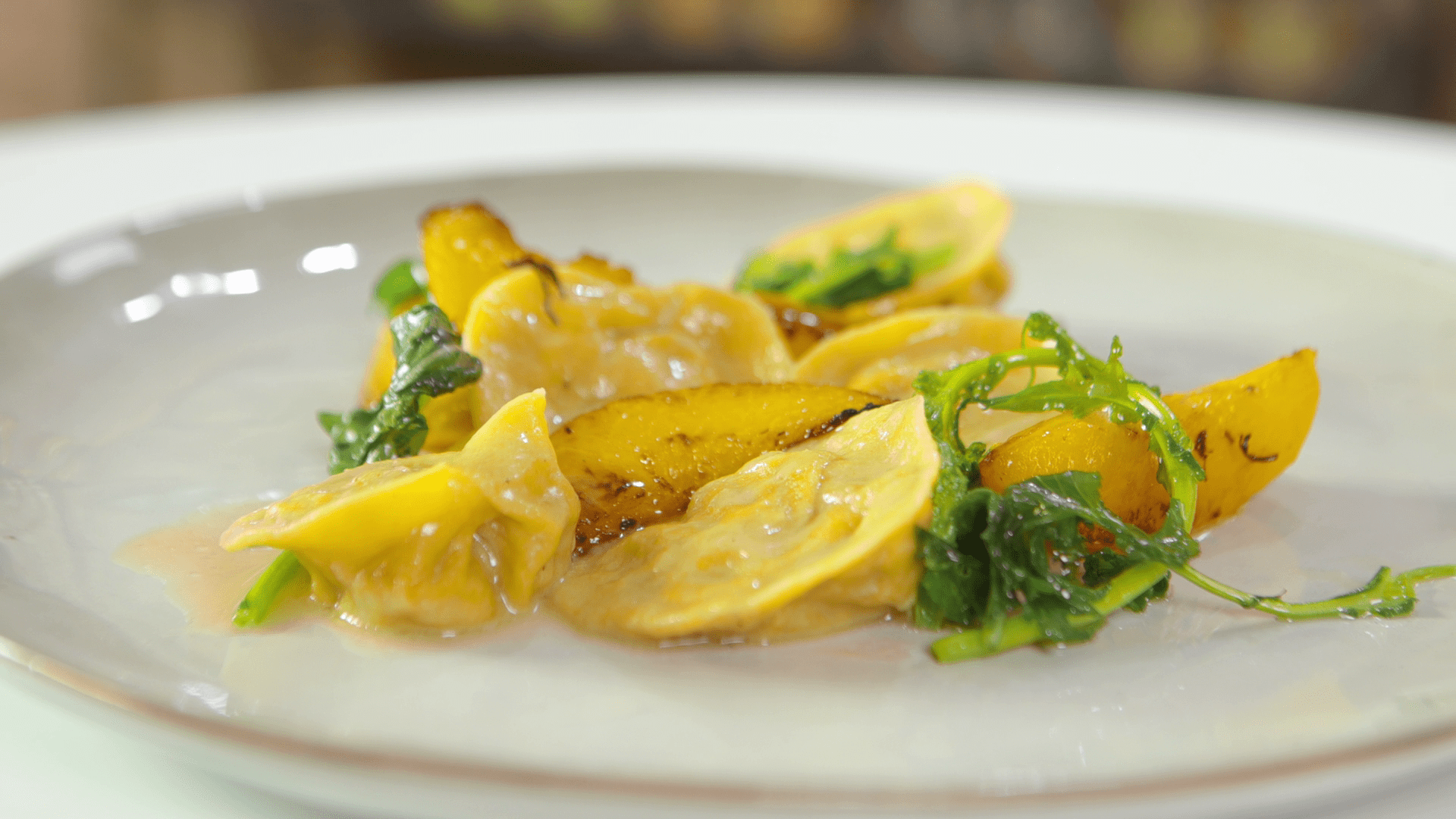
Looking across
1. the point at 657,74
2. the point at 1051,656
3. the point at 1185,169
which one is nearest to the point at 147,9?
the point at 657,74

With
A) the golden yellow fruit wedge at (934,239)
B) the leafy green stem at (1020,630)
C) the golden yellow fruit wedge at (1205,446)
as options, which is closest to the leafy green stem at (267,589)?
the leafy green stem at (1020,630)

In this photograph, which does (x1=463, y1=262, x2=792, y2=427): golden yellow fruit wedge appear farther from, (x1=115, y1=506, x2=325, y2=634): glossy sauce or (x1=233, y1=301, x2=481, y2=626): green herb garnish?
(x1=115, y1=506, x2=325, y2=634): glossy sauce

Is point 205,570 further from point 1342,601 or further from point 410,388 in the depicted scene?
point 1342,601

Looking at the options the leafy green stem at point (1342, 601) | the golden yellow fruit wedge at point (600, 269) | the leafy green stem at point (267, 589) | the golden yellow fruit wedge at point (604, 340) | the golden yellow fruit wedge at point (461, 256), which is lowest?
the leafy green stem at point (1342, 601)

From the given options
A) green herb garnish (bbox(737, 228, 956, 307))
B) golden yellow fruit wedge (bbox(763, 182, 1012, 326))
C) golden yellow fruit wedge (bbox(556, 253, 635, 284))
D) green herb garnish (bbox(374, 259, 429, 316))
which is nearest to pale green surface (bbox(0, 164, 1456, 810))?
green herb garnish (bbox(374, 259, 429, 316))

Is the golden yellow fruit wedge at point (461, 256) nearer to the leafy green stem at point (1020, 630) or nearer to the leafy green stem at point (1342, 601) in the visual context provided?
the leafy green stem at point (1020, 630)

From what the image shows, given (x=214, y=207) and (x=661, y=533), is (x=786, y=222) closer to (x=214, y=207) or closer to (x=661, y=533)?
(x=214, y=207)

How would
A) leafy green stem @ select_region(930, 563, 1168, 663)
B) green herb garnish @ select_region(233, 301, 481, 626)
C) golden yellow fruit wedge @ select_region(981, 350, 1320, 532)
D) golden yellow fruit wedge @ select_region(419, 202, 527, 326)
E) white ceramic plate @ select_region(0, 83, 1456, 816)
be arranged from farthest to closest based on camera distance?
1. golden yellow fruit wedge @ select_region(419, 202, 527, 326)
2. green herb garnish @ select_region(233, 301, 481, 626)
3. golden yellow fruit wedge @ select_region(981, 350, 1320, 532)
4. leafy green stem @ select_region(930, 563, 1168, 663)
5. white ceramic plate @ select_region(0, 83, 1456, 816)
